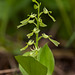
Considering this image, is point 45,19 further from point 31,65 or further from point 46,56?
point 31,65

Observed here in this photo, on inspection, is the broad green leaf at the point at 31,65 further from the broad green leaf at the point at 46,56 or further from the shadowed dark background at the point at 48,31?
the shadowed dark background at the point at 48,31

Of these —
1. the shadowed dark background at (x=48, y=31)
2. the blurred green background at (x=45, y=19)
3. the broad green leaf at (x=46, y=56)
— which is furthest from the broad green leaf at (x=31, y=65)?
the blurred green background at (x=45, y=19)

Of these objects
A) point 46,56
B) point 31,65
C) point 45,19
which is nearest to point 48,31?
point 45,19

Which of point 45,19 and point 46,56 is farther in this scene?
point 45,19

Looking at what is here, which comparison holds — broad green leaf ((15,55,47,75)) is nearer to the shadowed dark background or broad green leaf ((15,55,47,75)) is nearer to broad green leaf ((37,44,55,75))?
broad green leaf ((37,44,55,75))

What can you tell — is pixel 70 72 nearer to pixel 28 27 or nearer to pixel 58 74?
pixel 58 74
